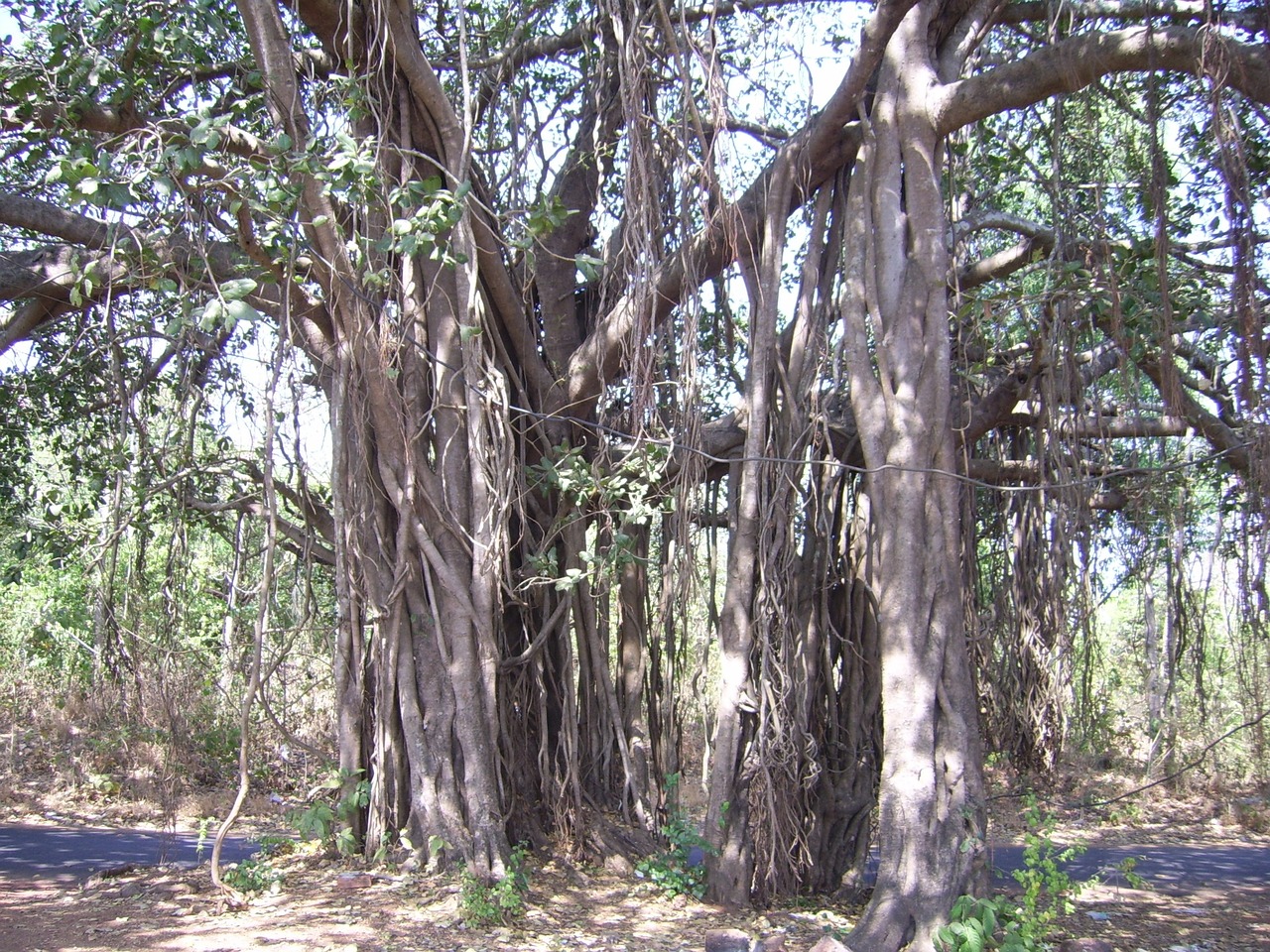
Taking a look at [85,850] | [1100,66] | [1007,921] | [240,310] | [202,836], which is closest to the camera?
[240,310]

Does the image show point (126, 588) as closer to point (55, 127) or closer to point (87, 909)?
point (87, 909)

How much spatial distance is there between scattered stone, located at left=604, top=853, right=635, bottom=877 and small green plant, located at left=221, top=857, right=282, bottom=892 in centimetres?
165

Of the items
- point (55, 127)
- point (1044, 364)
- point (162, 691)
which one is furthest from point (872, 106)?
point (162, 691)

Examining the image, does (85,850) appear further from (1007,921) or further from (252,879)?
(1007,921)

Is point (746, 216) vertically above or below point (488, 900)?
above

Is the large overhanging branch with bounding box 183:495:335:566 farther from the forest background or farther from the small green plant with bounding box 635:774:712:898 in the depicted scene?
the small green plant with bounding box 635:774:712:898

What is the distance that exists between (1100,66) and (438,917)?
4.35 meters

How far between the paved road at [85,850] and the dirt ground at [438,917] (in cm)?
38

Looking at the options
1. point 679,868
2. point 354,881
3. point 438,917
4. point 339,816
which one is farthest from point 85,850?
point 679,868

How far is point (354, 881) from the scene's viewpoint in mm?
4461

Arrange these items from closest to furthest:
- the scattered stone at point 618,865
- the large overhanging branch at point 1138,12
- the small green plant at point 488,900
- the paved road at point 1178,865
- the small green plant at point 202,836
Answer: the small green plant at point 488,900 → the large overhanging branch at point 1138,12 → the small green plant at point 202,836 → the scattered stone at point 618,865 → the paved road at point 1178,865

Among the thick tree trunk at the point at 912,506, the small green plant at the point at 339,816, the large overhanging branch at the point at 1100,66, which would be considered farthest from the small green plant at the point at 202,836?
the large overhanging branch at the point at 1100,66

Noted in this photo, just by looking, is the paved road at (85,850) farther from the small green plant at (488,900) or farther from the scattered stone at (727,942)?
the scattered stone at (727,942)

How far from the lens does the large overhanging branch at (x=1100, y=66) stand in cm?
377
